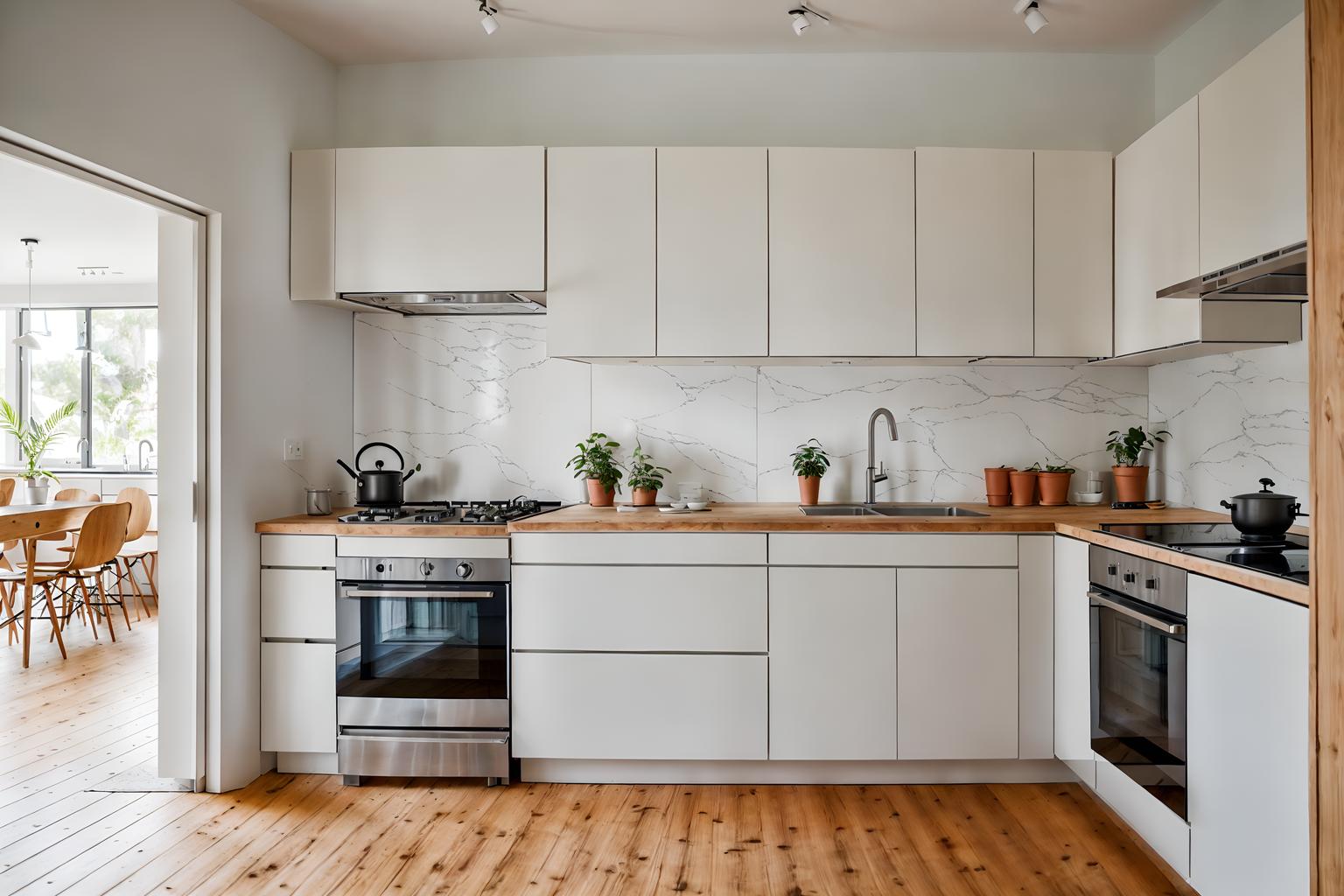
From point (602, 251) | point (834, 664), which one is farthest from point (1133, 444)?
point (602, 251)

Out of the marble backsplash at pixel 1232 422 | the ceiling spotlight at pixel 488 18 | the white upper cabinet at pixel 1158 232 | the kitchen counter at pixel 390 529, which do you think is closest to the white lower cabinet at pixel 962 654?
the marble backsplash at pixel 1232 422

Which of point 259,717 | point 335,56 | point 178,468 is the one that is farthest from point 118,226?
point 259,717

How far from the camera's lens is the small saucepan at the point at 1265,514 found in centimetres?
193

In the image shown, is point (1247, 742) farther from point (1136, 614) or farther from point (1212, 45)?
point (1212, 45)

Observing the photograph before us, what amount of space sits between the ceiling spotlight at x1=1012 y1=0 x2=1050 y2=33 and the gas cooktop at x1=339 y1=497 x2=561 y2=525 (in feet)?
8.29

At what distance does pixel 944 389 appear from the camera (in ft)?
11.0

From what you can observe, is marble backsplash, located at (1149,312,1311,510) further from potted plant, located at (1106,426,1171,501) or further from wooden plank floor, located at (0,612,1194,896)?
wooden plank floor, located at (0,612,1194,896)

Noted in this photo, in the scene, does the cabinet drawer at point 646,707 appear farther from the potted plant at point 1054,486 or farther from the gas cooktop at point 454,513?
the potted plant at point 1054,486

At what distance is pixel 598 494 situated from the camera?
3.24 m

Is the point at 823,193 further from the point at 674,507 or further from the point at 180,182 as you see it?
the point at 180,182

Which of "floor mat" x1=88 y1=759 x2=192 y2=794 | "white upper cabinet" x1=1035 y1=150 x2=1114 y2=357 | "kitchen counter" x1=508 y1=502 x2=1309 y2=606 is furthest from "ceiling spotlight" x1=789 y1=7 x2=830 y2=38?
"floor mat" x1=88 y1=759 x2=192 y2=794

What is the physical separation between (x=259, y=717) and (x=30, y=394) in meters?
5.08

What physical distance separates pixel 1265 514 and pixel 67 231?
19.8 feet

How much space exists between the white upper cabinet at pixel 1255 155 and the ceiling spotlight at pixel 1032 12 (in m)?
0.71
